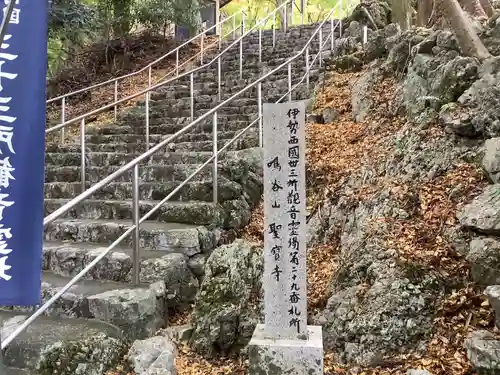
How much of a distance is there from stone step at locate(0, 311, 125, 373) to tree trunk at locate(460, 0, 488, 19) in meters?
6.71

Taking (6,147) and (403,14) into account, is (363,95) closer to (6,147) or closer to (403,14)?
(403,14)

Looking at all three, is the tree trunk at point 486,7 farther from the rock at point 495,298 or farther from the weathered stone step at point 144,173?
the rock at point 495,298

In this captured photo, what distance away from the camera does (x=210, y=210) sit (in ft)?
13.0

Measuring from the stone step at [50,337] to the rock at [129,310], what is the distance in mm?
61

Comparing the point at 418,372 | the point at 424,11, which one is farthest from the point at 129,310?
the point at 424,11

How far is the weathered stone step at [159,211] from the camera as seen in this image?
3.97m

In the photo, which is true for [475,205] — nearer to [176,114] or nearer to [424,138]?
[424,138]

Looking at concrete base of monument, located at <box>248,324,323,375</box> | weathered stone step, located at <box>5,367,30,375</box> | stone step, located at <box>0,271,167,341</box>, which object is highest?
stone step, located at <box>0,271,167,341</box>

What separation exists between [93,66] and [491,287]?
1068 cm

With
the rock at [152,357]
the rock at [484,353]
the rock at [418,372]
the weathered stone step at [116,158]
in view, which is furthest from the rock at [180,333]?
the weathered stone step at [116,158]

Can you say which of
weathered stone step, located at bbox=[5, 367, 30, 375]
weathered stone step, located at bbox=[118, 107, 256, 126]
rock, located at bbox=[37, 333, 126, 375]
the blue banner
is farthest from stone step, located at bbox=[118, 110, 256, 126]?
the blue banner

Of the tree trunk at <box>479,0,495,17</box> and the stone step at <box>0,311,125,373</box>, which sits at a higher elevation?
the tree trunk at <box>479,0,495,17</box>

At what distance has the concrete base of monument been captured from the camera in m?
2.37

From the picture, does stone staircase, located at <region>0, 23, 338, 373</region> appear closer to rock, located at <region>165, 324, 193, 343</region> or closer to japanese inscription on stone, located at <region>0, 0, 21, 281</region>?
rock, located at <region>165, 324, 193, 343</region>
